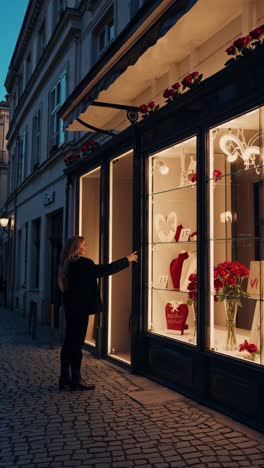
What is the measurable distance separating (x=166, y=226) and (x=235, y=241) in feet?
4.95

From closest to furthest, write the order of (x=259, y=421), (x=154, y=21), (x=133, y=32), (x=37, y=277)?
(x=259, y=421), (x=154, y=21), (x=133, y=32), (x=37, y=277)

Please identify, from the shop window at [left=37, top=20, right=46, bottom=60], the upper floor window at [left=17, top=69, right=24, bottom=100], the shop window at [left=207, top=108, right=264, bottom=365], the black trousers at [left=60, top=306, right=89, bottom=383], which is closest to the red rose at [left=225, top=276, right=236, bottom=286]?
the shop window at [left=207, top=108, right=264, bottom=365]

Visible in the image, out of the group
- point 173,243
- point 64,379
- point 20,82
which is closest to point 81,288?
point 64,379

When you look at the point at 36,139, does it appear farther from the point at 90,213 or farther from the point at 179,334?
the point at 179,334

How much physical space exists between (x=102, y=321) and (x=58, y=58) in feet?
30.2

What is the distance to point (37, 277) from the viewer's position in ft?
56.6

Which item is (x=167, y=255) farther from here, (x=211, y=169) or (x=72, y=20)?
Answer: (x=72, y=20)

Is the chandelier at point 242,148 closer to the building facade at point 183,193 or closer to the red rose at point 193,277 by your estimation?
the building facade at point 183,193

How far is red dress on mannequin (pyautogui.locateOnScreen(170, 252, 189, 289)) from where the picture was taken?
6.46 m

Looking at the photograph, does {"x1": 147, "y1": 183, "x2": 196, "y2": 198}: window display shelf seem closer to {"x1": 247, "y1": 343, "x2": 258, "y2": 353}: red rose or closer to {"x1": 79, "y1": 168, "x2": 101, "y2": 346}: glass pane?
{"x1": 247, "y1": 343, "x2": 258, "y2": 353}: red rose

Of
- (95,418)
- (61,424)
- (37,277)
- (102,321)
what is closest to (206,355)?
(95,418)

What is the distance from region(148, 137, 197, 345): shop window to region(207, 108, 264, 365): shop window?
39 cm

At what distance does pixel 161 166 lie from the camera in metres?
6.88

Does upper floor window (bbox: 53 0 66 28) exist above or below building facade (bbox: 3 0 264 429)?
above
